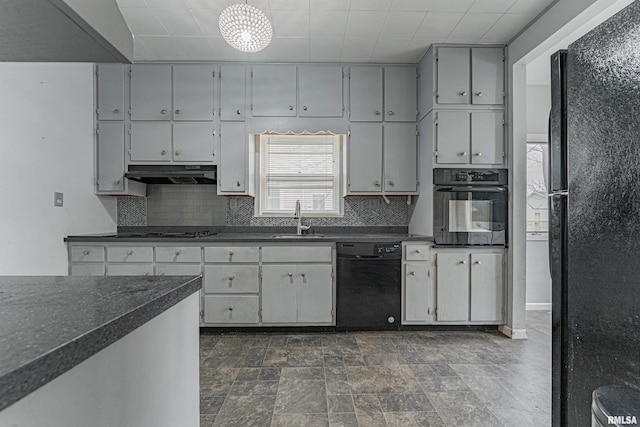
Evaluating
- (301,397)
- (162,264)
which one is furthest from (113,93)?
(301,397)

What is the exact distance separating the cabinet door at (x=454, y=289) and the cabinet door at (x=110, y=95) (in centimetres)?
362

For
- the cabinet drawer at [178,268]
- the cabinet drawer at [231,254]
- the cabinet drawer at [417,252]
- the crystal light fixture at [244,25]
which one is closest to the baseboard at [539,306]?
the cabinet drawer at [417,252]

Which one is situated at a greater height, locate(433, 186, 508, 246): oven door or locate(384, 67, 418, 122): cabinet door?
locate(384, 67, 418, 122): cabinet door

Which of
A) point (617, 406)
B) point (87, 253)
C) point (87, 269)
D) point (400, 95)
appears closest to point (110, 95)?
point (87, 253)

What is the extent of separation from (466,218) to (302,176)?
1.81 m

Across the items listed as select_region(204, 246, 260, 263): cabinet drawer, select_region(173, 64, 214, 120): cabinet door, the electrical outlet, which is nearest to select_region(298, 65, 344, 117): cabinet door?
→ select_region(173, 64, 214, 120): cabinet door

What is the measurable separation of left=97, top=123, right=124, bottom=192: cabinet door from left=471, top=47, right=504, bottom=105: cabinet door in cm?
359

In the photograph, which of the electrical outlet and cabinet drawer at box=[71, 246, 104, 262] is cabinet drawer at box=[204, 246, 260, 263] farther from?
the electrical outlet

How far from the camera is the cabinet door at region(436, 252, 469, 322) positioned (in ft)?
10.4

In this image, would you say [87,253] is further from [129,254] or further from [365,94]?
[365,94]

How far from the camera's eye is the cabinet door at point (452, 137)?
319 cm

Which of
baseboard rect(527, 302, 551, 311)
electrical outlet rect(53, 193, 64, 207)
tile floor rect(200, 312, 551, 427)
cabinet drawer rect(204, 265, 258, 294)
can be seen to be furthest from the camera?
baseboard rect(527, 302, 551, 311)

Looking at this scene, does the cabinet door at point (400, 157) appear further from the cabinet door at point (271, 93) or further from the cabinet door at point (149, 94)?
the cabinet door at point (149, 94)

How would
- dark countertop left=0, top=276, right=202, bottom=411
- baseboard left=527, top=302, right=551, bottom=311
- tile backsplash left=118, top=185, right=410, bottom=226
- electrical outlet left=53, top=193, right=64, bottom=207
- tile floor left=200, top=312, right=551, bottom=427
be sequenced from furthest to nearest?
1. baseboard left=527, top=302, right=551, bottom=311
2. tile backsplash left=118, top=185, right=410, bottom=226
3. electrical outlet left=53, top=193, right=64, bottom=207
4. tile floor left=200, top=312, right=551, bottom=427
5. dark countertop left=0, top=276, right=202, bottom=411
